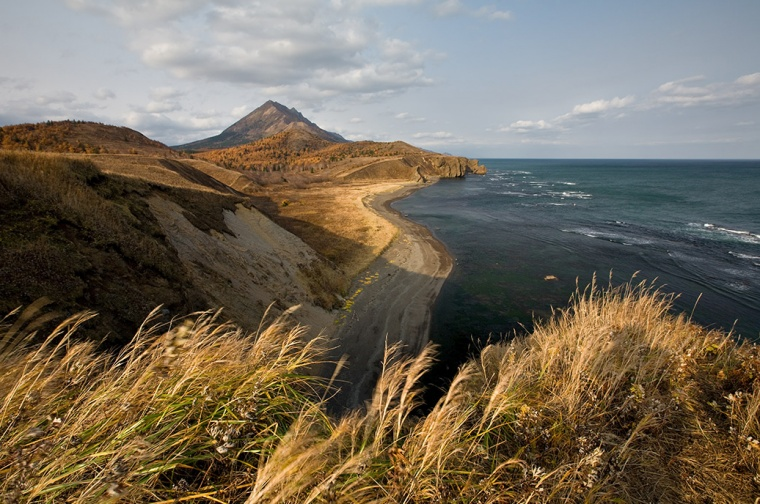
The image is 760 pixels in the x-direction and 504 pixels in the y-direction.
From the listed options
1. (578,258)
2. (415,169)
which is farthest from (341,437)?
(415,169)

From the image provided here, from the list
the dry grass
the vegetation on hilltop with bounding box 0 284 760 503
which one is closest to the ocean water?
the vegetation on hilltop with bounding box 0 284 760 503

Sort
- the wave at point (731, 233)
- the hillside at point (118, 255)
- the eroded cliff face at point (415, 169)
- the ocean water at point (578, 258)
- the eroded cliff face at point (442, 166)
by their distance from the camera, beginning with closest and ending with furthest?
the hillside at point (118, 255) → the ocean water at point (578, 258) → the wave at point (731, 233) → the eroded cliff face at point (415, 169) → the eroded cliff face at point (442, 166)

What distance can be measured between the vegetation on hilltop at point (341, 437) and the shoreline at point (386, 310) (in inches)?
181

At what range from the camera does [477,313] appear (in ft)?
66.9

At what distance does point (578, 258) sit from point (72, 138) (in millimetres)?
74117

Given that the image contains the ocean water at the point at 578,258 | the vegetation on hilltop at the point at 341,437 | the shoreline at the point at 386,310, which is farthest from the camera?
the ocean water at the point at 578,258

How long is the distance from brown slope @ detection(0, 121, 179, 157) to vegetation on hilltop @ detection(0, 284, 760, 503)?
170 ft

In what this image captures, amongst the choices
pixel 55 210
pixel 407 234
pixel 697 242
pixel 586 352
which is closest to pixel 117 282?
pixel 55 210

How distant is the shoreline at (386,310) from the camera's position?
1412 centimetres

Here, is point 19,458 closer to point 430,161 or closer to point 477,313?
point 477,313

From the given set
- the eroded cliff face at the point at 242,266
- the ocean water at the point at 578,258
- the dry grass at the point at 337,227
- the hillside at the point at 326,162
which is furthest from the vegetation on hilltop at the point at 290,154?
the eroded cliff face at the point at 242,266

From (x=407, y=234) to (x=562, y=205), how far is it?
131 ft

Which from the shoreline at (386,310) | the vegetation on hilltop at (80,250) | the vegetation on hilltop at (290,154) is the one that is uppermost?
the vegetation on hilltop at (290,154)

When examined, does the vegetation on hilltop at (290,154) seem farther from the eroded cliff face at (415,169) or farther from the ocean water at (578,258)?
the ocean water at (578,258)
